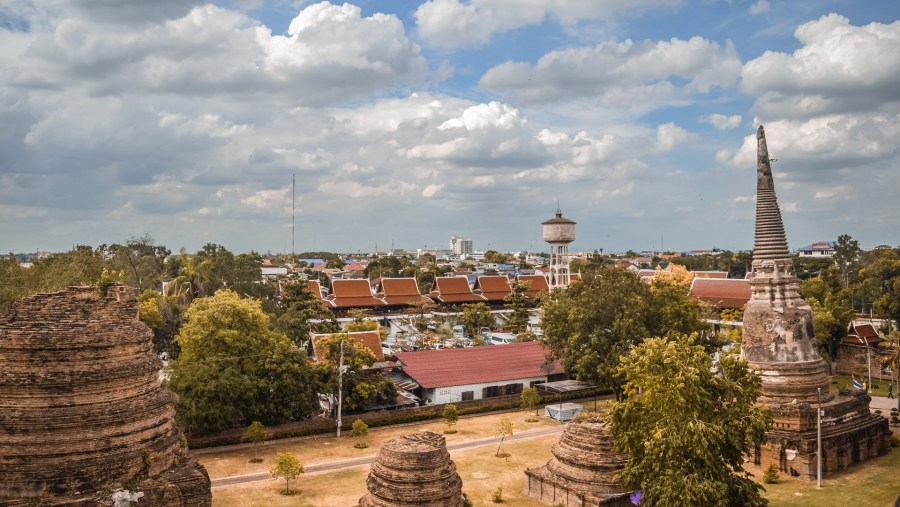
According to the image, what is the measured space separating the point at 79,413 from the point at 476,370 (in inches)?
954

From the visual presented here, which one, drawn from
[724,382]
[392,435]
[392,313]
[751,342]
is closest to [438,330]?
[392,313]

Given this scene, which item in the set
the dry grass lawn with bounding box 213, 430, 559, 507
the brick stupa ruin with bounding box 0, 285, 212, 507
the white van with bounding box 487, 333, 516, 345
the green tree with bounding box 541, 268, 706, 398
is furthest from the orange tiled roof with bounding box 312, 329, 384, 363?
the brick stupa ruin with bounding box 0, 285, 212, 507

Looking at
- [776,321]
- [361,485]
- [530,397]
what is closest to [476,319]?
[530,397]

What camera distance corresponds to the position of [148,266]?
67.6 m

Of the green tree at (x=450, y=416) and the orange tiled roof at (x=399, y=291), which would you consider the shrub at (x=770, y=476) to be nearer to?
the green tree at (x=450, y=416)

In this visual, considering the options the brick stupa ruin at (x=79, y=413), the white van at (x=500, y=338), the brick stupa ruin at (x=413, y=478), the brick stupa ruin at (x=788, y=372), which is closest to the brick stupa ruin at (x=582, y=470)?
the brick stupa ruin at (x=413, y=478)

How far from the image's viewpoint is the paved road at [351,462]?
79.4ft

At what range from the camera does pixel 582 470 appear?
22188mm

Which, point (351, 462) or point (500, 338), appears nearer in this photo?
point (351, 462)

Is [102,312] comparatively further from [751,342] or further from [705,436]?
[751,342]

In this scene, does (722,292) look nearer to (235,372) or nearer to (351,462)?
(351,462)

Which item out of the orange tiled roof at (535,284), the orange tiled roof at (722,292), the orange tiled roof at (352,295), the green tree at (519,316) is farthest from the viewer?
the orange tiled roof at (535,284)

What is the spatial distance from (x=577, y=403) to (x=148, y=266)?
1976 inches

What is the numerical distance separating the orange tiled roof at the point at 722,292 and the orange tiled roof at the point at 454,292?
71.2ft
